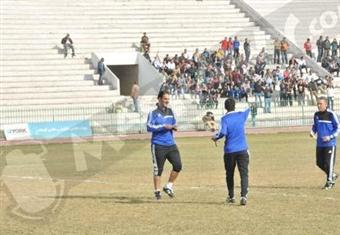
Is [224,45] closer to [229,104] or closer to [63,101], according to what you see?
[63,101]

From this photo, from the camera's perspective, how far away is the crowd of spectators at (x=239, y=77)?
4088cm

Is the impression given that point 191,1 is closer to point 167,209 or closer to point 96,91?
point 96,91

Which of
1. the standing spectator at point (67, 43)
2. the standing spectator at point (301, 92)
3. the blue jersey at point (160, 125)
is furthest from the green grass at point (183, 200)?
the standing spectator at point (67, 43)

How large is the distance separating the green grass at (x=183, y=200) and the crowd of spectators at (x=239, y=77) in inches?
600

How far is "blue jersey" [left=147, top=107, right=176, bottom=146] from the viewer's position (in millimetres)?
14469

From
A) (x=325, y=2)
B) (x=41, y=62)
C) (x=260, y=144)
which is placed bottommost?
(x=260, y=144)

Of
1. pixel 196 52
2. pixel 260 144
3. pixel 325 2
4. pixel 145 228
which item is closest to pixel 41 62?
pixel 196 52

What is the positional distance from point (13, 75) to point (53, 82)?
215 cm

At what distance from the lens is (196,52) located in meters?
44.9

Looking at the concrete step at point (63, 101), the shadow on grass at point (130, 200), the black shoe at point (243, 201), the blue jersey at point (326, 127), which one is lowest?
the shadow on grass at point (130, 200)

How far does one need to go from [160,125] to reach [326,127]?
3774mm

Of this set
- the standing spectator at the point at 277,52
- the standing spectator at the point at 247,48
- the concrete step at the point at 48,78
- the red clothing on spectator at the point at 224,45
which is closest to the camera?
the concrete step at the point at 48,78

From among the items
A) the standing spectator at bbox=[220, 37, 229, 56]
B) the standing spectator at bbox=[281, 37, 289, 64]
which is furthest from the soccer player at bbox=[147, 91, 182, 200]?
the standing spectator at bbox=[281, 37, 289, 64]

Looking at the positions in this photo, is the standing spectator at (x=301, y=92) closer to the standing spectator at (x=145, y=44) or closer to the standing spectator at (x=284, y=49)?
the standing spectator at (x=284, y=49)
